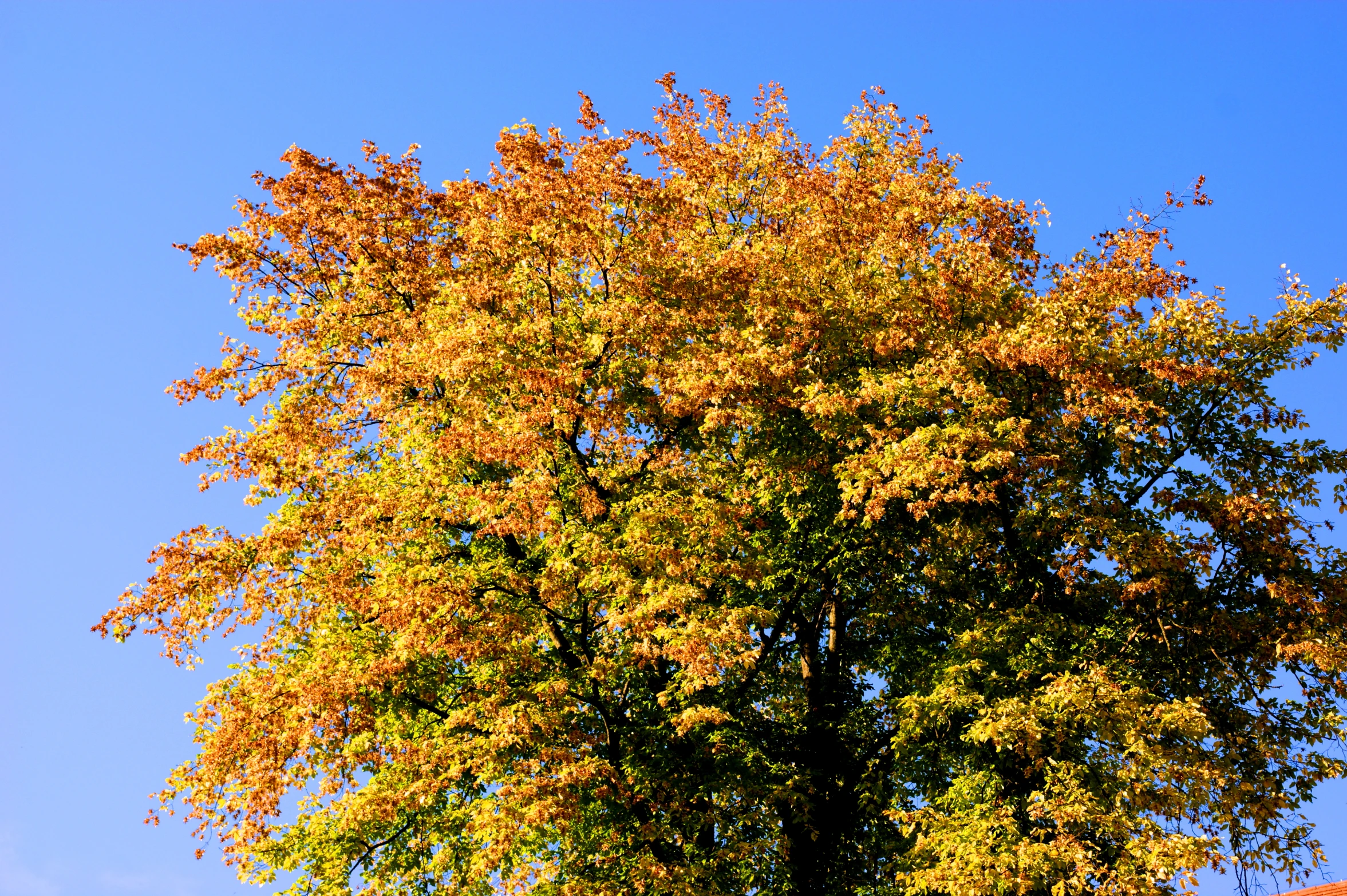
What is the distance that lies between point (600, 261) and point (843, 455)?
5.49 metres

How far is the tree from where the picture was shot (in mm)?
16344

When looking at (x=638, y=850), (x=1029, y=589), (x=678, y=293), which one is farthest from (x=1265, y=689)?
(x=678, y=293)

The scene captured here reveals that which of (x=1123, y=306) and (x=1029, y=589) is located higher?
(x=1123, y=306)

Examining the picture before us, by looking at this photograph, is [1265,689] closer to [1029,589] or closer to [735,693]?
[1029,589]

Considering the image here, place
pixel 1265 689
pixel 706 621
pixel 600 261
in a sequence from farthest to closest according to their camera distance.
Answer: pixel 600 261, pixel 1265 689, pixel 706 621

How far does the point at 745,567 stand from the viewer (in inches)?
687

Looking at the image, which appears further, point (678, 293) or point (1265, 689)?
point (678, 293)

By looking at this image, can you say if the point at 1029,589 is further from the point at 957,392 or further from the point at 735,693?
the point at 735,693

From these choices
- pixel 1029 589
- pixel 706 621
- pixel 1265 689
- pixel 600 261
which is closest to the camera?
pixel 706 621

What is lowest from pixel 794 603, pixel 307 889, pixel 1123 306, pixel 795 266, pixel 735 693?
pixel 307 889

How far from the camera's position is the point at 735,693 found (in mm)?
19906

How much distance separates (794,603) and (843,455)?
9.79ft

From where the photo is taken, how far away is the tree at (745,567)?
16.3m

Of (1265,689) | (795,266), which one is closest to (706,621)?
(795,266)
